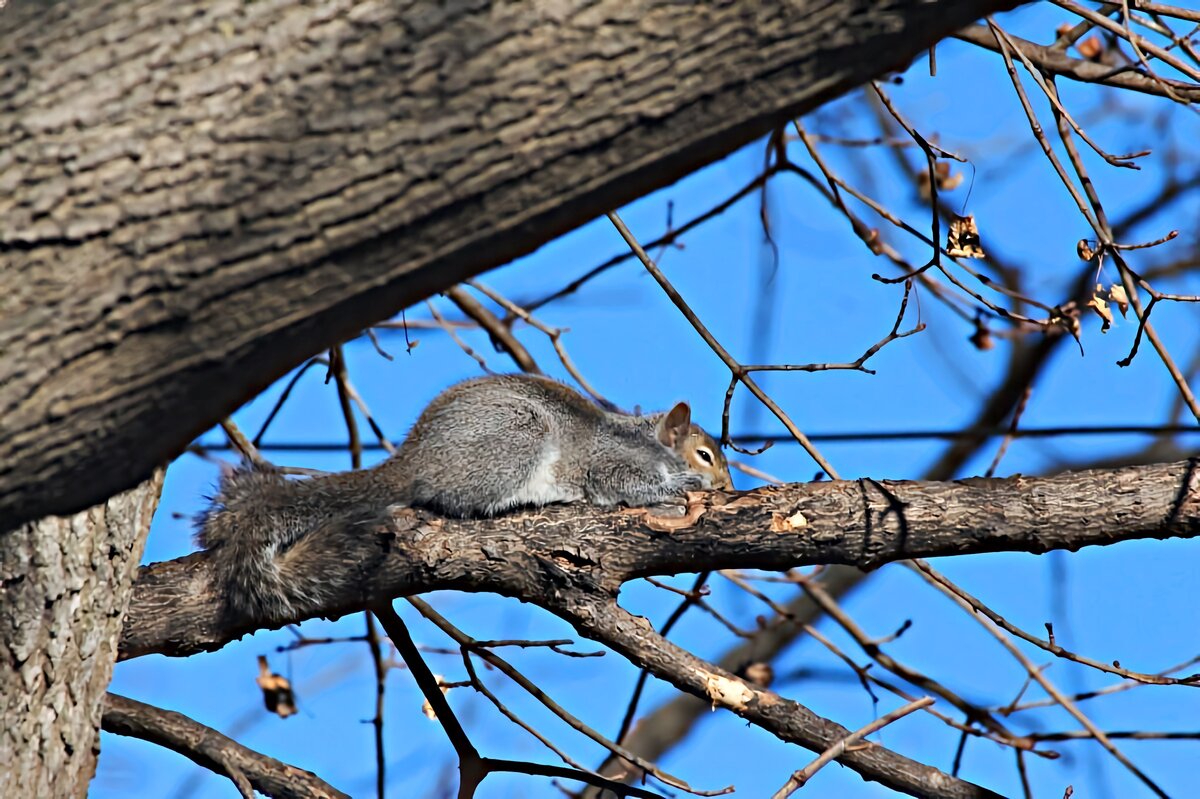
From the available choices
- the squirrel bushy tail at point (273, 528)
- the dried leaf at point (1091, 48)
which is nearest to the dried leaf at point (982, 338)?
the dried leaf at point (1091, 48)

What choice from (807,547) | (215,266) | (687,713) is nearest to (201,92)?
(215,266)

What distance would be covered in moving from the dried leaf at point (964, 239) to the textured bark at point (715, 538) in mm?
707

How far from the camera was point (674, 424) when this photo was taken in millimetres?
4922

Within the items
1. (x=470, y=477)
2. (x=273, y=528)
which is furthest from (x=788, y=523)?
(x=273, y=528)

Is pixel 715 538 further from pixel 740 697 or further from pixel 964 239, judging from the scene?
pixel 964 239

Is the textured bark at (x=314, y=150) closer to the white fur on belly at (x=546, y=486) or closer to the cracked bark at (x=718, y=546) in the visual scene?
the cracked bark at (x=718, y=546)

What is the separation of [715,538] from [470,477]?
Result: 1089 mm

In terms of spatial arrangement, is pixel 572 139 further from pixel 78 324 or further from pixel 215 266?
pixel 78 324

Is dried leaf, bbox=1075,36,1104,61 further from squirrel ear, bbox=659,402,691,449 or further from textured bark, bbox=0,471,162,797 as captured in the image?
textured bark, bbox=0,471,162,797

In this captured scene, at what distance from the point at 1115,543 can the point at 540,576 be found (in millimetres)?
1516

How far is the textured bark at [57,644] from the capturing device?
110 inches

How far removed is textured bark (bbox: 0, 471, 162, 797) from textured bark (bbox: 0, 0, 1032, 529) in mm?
1461

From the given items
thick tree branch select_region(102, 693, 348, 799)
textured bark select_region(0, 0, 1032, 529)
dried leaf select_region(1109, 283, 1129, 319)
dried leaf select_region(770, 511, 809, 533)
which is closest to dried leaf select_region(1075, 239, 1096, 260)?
dried leaf select_region(1109, 283, 1129, 319)

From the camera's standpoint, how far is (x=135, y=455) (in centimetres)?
163
